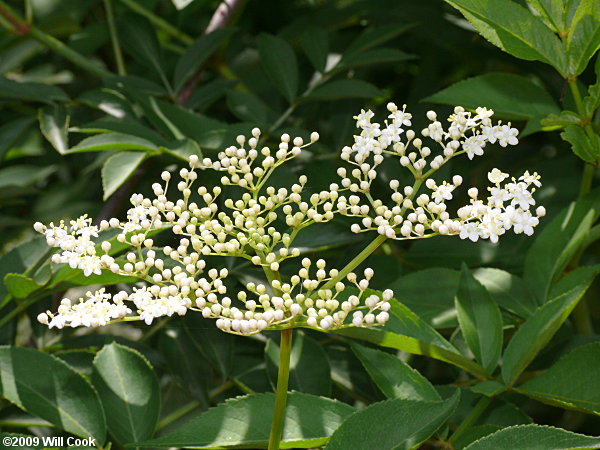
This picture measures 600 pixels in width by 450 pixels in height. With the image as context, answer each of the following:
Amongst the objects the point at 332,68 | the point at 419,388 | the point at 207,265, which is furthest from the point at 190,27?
the point at 419,388

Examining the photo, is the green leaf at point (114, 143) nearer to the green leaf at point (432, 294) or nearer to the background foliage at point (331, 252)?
the background foliage at point (331, 252)

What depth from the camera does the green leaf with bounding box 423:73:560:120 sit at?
1.13 m

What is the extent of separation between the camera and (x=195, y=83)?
161 cm

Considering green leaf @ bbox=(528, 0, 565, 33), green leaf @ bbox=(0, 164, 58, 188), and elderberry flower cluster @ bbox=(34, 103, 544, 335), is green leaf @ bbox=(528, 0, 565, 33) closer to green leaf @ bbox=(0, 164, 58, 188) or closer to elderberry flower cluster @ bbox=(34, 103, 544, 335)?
elderberry flower cluster @ bbox=(34, 103, 544, 335)

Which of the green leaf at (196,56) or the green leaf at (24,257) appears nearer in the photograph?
the green leaf at (24,257)

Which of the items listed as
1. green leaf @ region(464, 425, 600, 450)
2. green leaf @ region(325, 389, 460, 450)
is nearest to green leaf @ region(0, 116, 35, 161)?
green leaf @ region(325, 389, 460, 450)

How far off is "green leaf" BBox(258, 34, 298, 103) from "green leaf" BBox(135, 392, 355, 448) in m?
0.66

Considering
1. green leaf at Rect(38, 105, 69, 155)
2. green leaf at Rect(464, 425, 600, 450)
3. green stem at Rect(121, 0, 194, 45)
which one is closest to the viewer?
green leaf at Rect(464, 425, 600, 450)

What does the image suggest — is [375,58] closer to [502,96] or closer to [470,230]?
[502,96]

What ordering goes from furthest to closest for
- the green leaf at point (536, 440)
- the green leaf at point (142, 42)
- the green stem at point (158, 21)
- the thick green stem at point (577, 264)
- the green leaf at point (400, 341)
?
1. the green stem at point (158, 21)
2. the green leaf at point (142, 42)
3. the thick green stem at point (577, 264)
4. the green leaf at point (400, 341)
5. the green leaf at point (536, 440)

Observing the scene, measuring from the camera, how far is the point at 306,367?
107cm

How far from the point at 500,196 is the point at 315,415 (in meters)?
0.31

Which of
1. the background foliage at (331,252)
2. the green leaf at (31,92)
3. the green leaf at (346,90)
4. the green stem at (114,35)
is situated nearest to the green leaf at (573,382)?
the background foliage at (331,252)

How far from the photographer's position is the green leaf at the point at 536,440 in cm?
76
